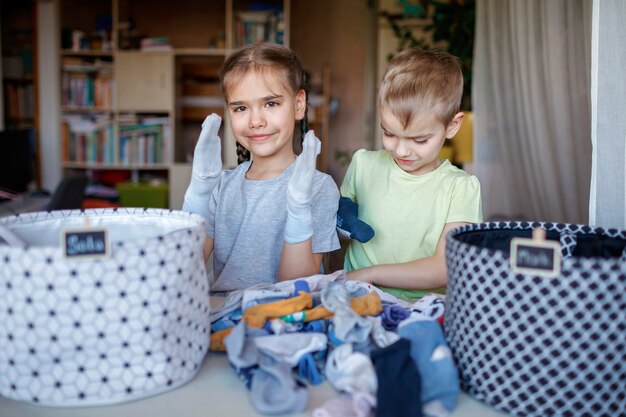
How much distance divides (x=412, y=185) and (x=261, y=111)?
0.35 m

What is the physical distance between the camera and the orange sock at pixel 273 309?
0.78 metres

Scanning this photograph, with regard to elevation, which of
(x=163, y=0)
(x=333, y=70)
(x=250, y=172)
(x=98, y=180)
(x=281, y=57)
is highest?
(x=163, y=0)

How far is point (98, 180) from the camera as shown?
202 inches

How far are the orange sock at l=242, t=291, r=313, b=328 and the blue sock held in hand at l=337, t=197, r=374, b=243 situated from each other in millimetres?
367

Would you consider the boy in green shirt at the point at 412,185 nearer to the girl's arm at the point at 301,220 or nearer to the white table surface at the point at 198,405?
the girl's arm at the point at 301,220

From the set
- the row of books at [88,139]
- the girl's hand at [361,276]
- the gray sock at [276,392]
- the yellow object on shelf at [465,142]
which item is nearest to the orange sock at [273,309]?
the gray sock at [276,392]

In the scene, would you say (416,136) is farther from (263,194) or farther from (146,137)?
(146,137)

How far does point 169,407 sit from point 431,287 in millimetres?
632

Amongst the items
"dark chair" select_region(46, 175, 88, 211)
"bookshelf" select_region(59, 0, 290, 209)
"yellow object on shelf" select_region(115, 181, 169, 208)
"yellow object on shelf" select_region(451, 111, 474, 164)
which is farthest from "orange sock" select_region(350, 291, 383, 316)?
"yellow object on shelf" select_region(115, 181, 169, 208)

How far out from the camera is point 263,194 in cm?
121

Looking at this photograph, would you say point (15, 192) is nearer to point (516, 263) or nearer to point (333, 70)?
point (333, 70)

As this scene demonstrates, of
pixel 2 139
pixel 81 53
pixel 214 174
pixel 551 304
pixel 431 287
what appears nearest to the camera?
pixel 551 304

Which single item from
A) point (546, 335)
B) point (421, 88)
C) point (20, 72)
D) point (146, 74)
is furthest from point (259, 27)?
point (546, 335)

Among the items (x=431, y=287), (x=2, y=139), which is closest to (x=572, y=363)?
(x=431, y=287)
